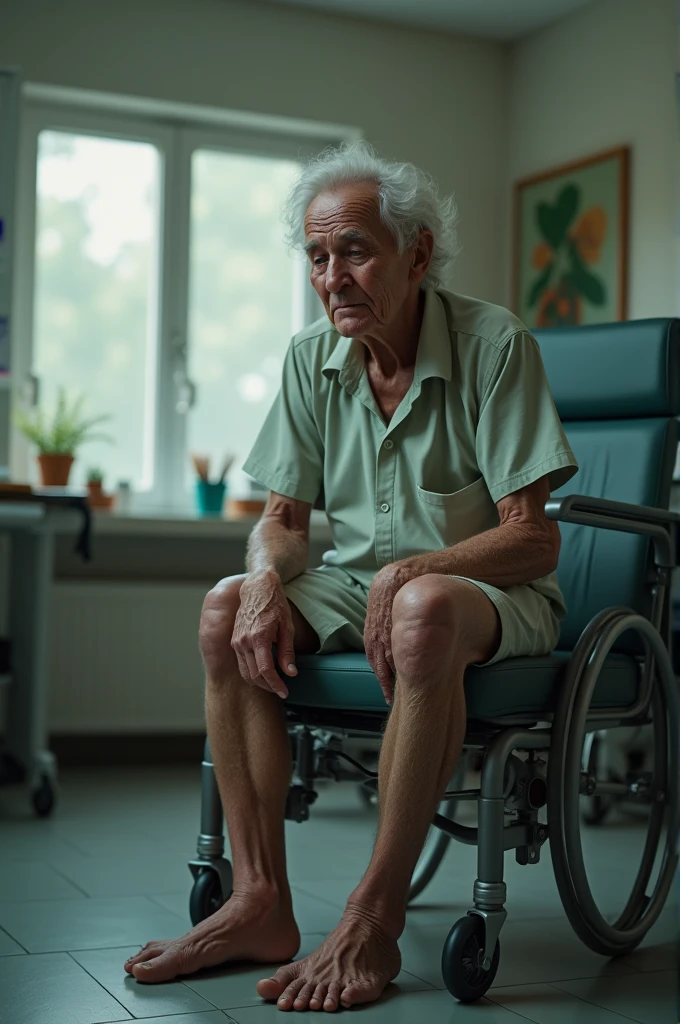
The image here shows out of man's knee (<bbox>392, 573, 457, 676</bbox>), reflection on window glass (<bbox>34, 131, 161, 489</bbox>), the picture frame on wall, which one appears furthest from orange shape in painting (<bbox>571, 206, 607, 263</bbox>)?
man's knee (<bbox>392, 573, 457, 676</bbox>)

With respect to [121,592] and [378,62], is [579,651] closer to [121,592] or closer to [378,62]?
[121,592]

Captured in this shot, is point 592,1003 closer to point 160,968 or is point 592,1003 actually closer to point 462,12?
point 160,968

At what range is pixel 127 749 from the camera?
167 inches

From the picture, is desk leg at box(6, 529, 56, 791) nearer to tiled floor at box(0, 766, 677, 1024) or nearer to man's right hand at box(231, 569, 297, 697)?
tiled floor at box(0, 766, 677, 1024)

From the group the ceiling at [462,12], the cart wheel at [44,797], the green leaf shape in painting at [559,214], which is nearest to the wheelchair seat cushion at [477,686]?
the cart wheel at [44,797]

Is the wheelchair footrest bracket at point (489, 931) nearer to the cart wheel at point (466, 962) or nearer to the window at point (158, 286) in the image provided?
the cart wheel at point (466, 962)

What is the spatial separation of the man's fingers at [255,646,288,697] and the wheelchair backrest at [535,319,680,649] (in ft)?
1.96

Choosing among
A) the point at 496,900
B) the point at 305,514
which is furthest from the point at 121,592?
the point at 496,900

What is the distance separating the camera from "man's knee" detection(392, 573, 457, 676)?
1658 mm

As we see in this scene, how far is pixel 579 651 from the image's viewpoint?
6.07ft

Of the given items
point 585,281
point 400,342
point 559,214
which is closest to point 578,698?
point 400,342

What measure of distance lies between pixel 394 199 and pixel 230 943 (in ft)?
3.81

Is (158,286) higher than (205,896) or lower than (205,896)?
higher

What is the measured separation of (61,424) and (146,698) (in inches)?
37.2
